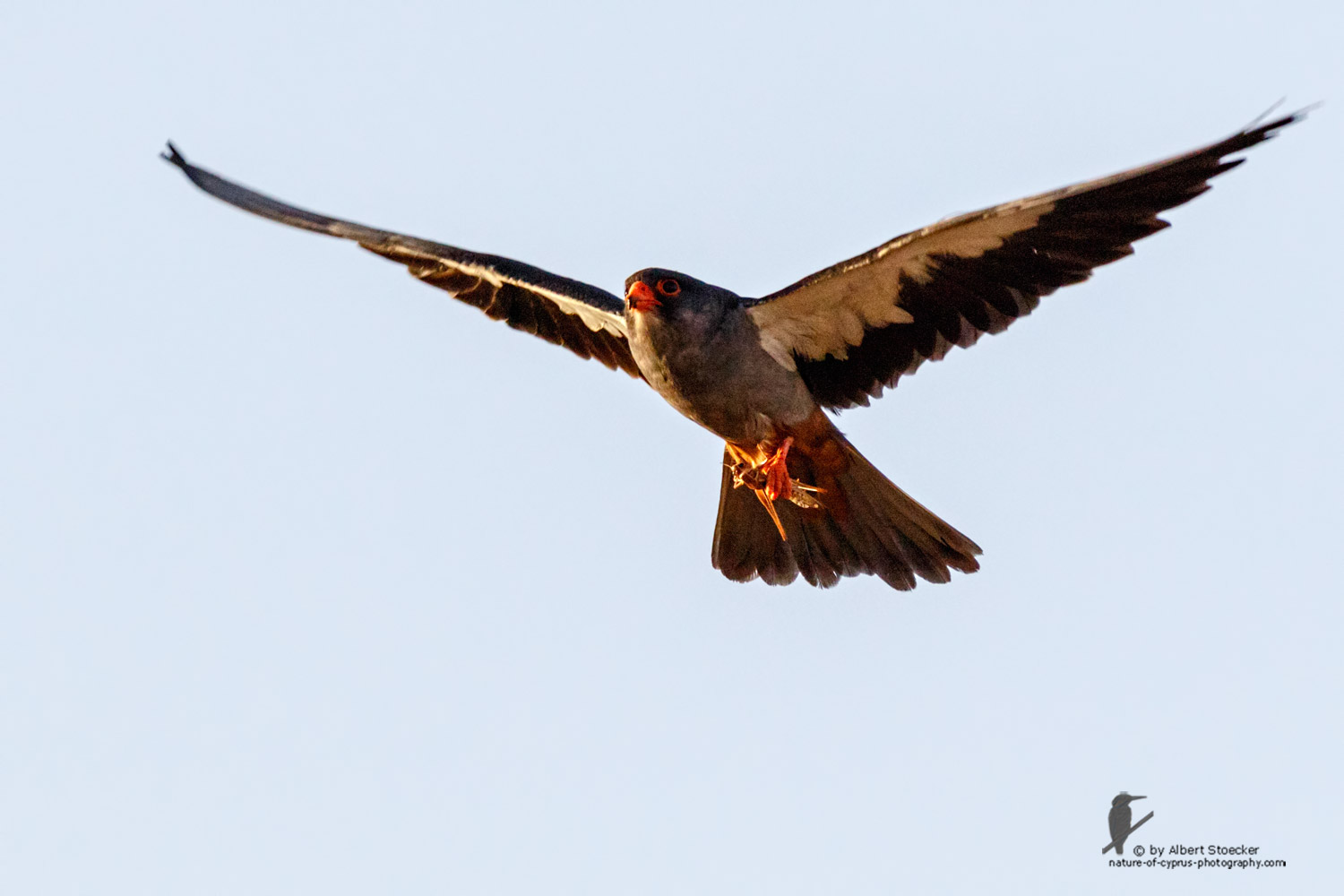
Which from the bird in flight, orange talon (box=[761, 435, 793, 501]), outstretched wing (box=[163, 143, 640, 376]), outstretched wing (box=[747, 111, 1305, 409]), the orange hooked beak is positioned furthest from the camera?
outstretched wing (box=[163, 143, 640, 376])

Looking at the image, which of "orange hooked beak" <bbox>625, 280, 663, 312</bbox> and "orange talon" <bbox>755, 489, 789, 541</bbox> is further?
"orange talon" <bbox>755, 489, 789, 541</bbox>

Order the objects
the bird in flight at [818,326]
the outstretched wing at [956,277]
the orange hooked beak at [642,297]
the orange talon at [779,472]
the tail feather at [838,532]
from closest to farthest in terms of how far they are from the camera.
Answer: the outstretched wing at [956,277]
the bird in flight at [818,326]
the orange hooked beak at [642,297]
the orange talon at [779,472]
the tail feather at [838,532]

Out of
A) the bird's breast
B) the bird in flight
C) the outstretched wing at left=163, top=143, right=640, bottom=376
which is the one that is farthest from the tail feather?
the outstretched wing at left=163, top=143, right=640, bottom=376

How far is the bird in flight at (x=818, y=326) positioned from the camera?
24.3 ft

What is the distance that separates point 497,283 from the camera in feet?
30.7

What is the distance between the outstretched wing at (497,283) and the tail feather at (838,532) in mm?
1069

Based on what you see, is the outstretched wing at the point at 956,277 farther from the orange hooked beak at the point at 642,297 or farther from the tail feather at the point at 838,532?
the orange hooked beak at the point at 642,297

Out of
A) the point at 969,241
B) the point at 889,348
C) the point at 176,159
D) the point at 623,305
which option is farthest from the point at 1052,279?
the point at 176,159

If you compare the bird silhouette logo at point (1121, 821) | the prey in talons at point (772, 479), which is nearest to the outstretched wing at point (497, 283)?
the prey in talons at point (772, 479)

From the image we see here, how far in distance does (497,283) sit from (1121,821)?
5.22 meters

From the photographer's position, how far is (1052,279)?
758 cm

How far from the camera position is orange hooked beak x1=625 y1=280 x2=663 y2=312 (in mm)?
7930

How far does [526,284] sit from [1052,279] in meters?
3.01

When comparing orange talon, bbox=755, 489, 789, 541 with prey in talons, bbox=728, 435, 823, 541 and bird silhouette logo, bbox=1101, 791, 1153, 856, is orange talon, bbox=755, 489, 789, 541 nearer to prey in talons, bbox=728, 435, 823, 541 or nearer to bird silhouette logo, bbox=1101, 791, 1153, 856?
prey in talons, bbox=728, 435, 823, 541
